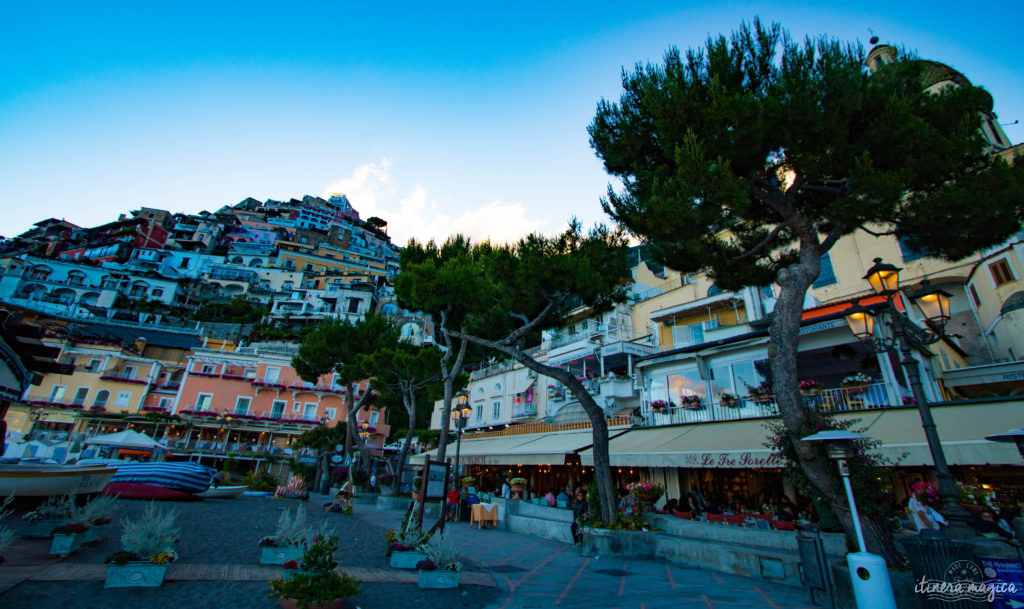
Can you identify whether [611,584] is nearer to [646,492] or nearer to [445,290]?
[646,492]

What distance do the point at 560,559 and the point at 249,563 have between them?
5.71m

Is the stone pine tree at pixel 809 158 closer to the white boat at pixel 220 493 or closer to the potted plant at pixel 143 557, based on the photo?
the potted plant at pixel 143 557

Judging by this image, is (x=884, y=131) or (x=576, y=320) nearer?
(x=884, y=131)

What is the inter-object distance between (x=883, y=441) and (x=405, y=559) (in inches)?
413

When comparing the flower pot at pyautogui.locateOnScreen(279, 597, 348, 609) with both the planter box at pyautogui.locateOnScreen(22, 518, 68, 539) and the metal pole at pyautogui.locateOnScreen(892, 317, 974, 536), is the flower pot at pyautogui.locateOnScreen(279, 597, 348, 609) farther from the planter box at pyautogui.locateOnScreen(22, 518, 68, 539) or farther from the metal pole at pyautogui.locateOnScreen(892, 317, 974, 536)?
the metal pole at pyautogui.locateOnScreen(892, 317, 974, 536)

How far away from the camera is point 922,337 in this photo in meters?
7.14

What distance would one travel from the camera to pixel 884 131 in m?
7.95

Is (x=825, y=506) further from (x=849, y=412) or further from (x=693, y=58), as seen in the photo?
(x=693, y=58)

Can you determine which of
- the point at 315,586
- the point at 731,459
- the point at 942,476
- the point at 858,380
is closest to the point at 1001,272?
the point at 858,380

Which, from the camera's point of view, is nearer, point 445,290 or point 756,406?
point 756,406

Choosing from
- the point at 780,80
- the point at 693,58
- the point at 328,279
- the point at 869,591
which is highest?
the point at 328,279

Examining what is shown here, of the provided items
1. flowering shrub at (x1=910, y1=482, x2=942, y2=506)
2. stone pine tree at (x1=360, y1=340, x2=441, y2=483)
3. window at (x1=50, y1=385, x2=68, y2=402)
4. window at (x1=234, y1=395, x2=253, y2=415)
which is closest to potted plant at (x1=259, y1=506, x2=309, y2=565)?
flowering shrub at (x1=910, y1=482, x2=942, y2=506)

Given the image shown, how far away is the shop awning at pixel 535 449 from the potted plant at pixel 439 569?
6.46m

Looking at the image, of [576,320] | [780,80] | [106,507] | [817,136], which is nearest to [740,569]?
[817,136]
